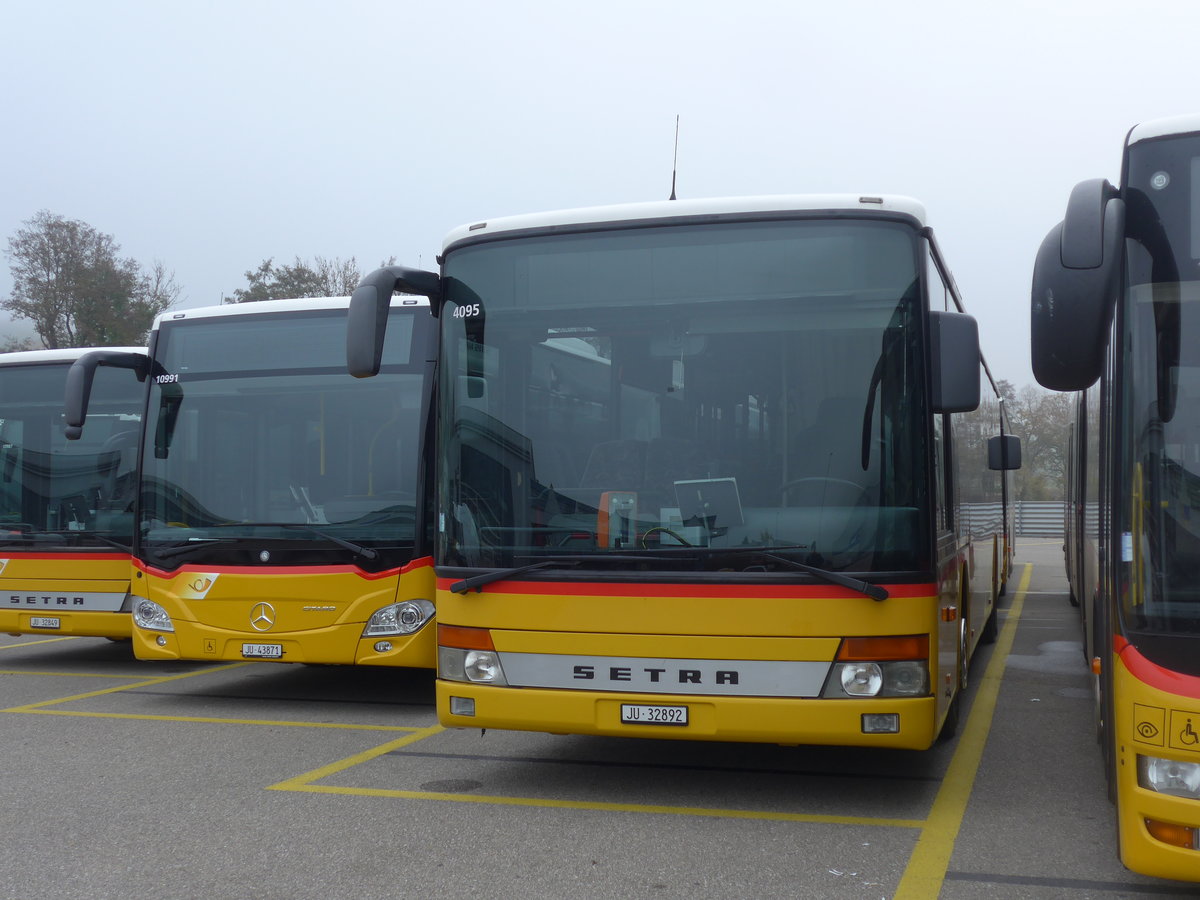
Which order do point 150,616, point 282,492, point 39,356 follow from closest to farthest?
point 282,492, point 150,616, point 39,356

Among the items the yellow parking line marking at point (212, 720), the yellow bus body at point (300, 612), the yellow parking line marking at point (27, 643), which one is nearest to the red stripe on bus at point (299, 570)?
the yellow bus body at point (300, 612)

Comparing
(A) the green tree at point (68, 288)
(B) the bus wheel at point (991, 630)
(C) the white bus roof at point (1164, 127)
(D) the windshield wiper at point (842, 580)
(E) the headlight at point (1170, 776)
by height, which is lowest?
(B) the bus wheel at point (991, 630)

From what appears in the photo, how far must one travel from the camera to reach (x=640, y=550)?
612 cm

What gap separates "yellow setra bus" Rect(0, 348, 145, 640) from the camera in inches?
443

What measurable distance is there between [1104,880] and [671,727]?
1.94 meters

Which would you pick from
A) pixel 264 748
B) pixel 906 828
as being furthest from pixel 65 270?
pixel 906 828

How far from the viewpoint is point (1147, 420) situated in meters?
4.51

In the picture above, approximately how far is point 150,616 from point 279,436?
5.46ft

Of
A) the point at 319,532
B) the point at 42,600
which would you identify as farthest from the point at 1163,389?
the point at 42,600

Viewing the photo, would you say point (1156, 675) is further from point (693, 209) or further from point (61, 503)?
point (61, 503)

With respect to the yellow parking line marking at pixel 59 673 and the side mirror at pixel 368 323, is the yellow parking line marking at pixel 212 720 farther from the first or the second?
the side mirror at pixel 368 323

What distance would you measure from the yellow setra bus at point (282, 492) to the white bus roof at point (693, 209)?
2631 millimetres

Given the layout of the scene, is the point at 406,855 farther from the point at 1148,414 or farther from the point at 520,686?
the point at 1148,414

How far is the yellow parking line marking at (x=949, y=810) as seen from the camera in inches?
197
